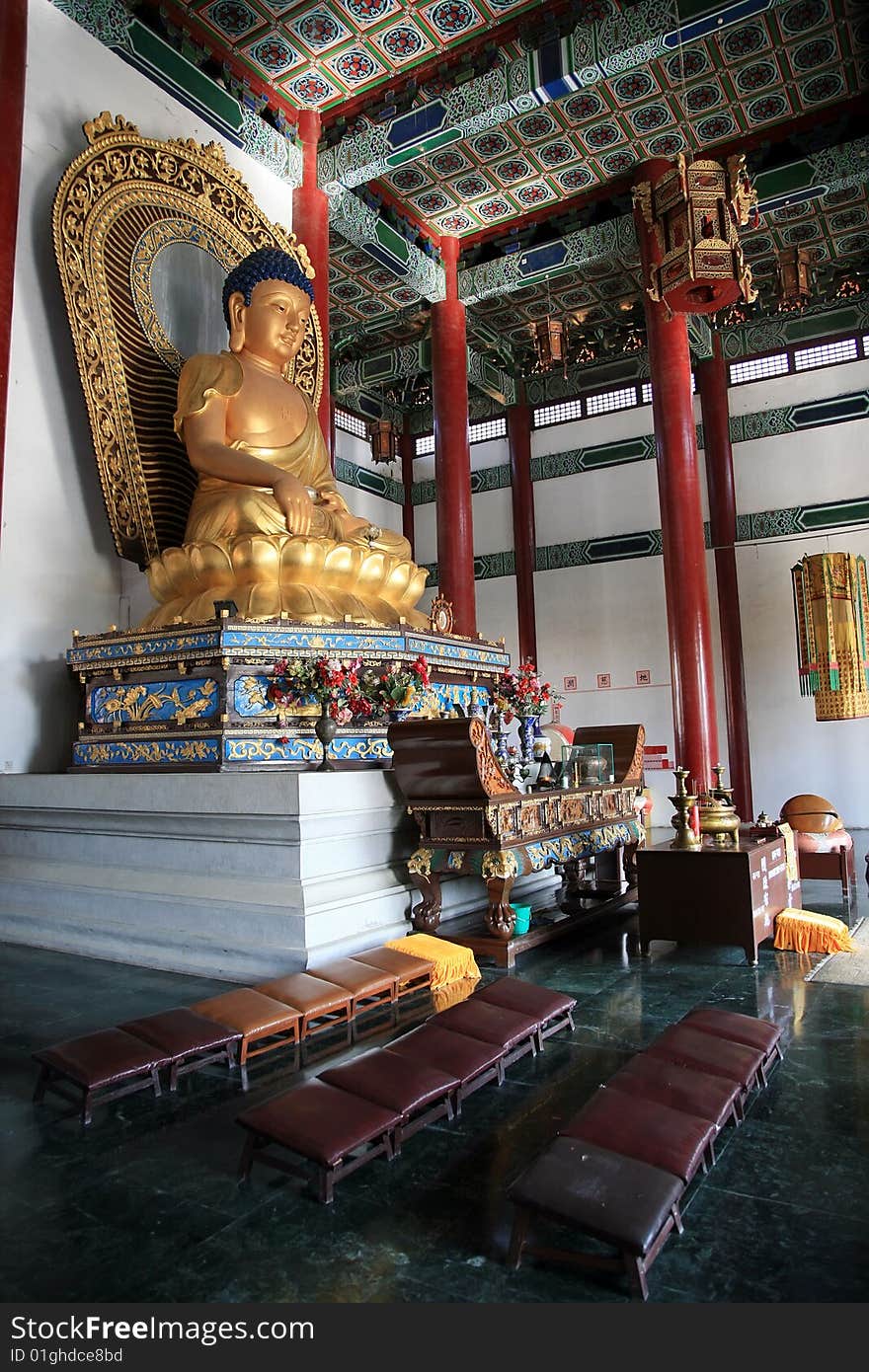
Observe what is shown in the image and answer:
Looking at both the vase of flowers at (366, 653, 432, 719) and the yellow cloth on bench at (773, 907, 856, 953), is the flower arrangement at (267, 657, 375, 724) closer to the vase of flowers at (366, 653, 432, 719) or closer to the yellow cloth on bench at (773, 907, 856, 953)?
the vase of flowers at (366, 653, 432, 719)


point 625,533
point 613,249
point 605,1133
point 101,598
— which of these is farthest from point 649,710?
point 605,1133

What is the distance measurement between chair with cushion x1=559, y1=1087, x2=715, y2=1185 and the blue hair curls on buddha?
5.65 meters

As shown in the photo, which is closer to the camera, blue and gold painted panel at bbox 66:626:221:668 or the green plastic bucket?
the green plastic bucket

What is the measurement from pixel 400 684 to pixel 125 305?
3.21 metres

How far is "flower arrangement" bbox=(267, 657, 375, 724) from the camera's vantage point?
176 inches

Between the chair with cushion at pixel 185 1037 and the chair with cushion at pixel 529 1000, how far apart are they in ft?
2.33

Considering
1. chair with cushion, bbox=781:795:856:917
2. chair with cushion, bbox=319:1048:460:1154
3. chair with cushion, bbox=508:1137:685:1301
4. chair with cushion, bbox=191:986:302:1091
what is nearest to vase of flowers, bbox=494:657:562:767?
chair with cushion, bbox=781:795:856:917

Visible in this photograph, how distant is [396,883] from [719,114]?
285 inches

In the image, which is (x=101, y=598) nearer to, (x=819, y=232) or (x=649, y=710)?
(x=649, y=710)

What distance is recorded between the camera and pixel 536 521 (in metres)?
11.9

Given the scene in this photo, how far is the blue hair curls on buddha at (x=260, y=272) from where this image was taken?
5914 mm

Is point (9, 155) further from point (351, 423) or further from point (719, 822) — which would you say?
point (351, 423)

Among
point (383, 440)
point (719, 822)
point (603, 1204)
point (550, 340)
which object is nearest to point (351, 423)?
point (383, 440)

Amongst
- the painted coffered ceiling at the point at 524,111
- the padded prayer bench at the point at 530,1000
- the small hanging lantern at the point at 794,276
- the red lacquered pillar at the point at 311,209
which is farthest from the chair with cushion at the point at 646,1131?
the small hanging lantern at the point at 794,276
